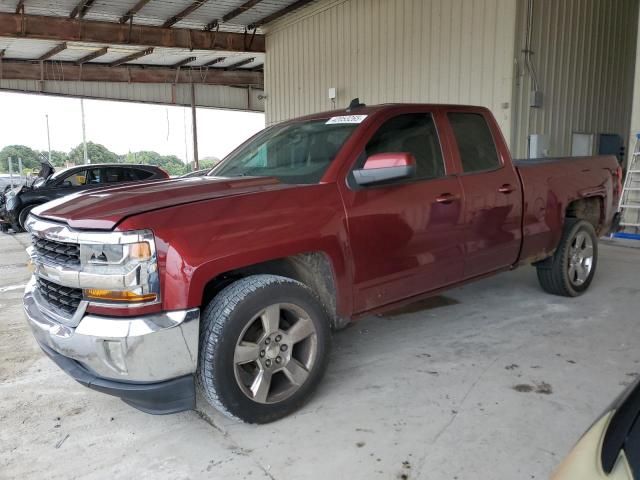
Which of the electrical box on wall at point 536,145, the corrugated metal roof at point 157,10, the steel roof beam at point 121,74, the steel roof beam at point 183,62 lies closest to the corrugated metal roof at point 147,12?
the corrugated metal roof at point 157,10

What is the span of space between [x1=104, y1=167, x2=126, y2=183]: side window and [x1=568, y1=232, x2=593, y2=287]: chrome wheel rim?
9606 mm

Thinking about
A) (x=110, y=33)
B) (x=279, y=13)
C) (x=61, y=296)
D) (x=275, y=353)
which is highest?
(x=279, y=13)

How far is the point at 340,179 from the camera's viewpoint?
3.04m

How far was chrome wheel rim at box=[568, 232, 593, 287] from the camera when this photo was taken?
4.91m

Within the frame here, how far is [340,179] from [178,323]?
126 cm

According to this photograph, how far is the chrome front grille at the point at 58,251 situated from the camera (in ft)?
8.30

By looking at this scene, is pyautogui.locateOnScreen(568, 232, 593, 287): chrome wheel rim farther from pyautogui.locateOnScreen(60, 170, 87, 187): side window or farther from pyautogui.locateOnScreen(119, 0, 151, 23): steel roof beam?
pyautogui.locateOnScreen(60, 170, 87, 187): side window

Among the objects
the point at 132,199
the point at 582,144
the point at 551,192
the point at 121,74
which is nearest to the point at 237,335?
the point at 132,199

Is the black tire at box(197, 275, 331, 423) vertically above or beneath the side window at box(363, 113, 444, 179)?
beneath

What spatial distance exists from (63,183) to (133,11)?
4.03 meters

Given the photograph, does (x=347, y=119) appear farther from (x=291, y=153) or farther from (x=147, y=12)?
(x=147, y=12)

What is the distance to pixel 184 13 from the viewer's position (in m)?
11.6

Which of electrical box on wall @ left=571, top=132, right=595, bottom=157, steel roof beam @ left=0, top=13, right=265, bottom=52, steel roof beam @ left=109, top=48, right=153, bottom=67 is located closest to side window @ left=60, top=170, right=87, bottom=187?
steel roof beam @ left=0, top=13, right=265, bottom=52

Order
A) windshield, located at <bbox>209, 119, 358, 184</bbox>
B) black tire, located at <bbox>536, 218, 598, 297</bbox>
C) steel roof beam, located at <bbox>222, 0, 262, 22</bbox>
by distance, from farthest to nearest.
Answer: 1. steel roof beam, located at <bbox>222, 0, 262, 22</bbox>
2. black tire, located at <bbox>536, 218, 598, 297</bbox>
3. windshield, located at <bbox>209, 119, 358, 184</bbox>
